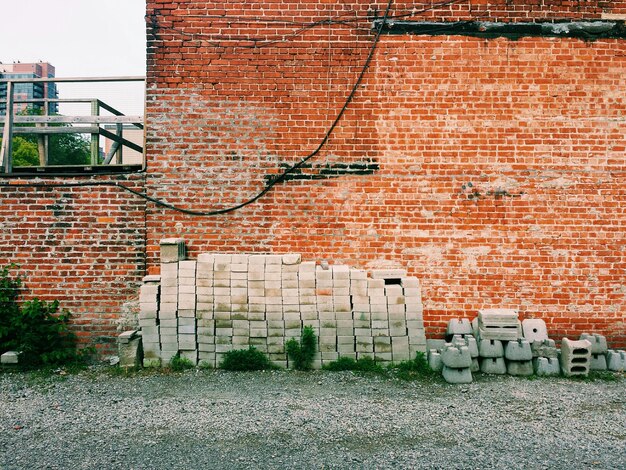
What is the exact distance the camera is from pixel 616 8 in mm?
6266

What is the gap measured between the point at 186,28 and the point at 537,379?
662 centimetres

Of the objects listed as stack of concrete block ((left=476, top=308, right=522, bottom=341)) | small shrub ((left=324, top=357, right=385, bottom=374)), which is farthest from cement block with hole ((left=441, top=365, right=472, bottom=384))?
small shrub ((left=324, top=357, right=385, bottom=374))

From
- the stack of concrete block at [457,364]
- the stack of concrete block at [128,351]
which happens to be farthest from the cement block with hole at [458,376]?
the stack of concrete block at [128,351]

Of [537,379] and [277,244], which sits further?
[277,244]

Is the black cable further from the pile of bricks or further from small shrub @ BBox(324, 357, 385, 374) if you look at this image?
small shrub @ BBox(324, 357, 385, 374)

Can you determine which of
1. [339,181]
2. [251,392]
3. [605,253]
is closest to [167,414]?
[251,392]

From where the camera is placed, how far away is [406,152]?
6223mm

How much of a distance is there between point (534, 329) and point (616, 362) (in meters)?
1.11

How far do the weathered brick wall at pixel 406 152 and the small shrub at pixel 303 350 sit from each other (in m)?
1.13

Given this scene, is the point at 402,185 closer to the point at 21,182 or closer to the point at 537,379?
the point at 537,379

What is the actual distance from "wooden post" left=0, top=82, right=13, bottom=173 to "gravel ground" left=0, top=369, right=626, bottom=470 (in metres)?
2.85

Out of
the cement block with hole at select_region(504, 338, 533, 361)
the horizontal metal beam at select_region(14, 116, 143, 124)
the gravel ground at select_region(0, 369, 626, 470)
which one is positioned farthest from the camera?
the horizontal metal beam at select_region(14, 116, 143, 124)

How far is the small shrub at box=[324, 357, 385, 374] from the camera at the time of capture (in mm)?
5616

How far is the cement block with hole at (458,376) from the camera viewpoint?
17.5ft
